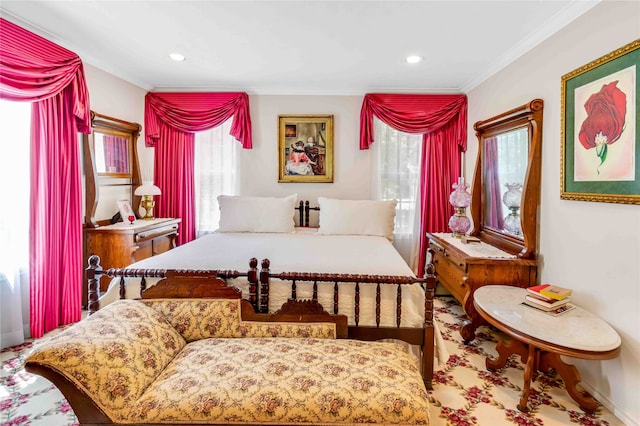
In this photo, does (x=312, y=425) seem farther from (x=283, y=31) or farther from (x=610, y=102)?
(x=283, y=31)

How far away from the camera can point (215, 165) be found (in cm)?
425

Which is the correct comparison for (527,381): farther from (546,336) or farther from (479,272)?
(479,272)

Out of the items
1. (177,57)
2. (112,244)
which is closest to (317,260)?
(112,244)

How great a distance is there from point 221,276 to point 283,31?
6.11ft

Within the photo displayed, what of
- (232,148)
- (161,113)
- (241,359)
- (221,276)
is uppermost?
(161,113)

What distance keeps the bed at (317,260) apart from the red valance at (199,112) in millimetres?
1085

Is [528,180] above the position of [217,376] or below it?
above

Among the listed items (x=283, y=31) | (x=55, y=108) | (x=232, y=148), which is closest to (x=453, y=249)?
(x=283, y=31)

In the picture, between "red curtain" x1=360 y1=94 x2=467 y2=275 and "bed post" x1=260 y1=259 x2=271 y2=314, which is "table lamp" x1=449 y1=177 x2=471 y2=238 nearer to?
"red curtain" x1=360 y1=94 x2=467 y2=275

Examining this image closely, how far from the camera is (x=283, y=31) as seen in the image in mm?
2547

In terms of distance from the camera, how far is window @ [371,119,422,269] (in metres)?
4.11

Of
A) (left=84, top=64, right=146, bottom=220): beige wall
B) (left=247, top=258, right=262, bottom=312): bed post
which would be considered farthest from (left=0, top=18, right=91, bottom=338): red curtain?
(left=247, top=258, right=262, bottom=312): bed post

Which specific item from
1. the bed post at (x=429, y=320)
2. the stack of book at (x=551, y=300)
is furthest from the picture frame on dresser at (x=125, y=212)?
the stack of book at (x=551, y=300)

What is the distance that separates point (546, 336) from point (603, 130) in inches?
47.3
